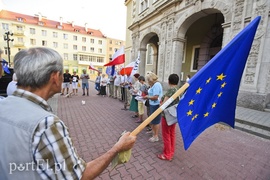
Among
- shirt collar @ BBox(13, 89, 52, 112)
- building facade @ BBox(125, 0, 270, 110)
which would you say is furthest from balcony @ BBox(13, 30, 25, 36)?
shirt collar @ BBox(13, 89, 52, 112)

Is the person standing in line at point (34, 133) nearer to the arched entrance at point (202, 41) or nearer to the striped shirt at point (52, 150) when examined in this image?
the striped shirt at point (52, 150)

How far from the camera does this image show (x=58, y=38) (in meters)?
41.3

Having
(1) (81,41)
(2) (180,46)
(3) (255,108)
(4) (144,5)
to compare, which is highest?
(1) (81,41)

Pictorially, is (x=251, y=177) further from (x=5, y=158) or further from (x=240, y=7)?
(x=240, y=7)

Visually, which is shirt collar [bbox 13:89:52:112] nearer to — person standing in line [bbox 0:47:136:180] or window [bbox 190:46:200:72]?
person standing in line [bbox 0:47:136:180]

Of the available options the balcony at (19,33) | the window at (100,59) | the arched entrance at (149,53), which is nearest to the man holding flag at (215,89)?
the arched entrance at (149,53)

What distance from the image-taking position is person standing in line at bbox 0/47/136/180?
2.58 ft

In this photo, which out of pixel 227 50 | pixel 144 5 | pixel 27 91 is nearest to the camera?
pixel 27 91

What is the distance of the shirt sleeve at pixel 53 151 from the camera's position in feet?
2.60

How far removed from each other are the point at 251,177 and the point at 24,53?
3.94 metres

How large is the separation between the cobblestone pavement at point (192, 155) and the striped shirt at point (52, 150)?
6.76 ft

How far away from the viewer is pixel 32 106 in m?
0.88

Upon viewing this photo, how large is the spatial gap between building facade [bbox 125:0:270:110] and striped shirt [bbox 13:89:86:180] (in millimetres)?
8009

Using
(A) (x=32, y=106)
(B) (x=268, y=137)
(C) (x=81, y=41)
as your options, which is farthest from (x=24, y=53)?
(C) (x=81, y=41)
